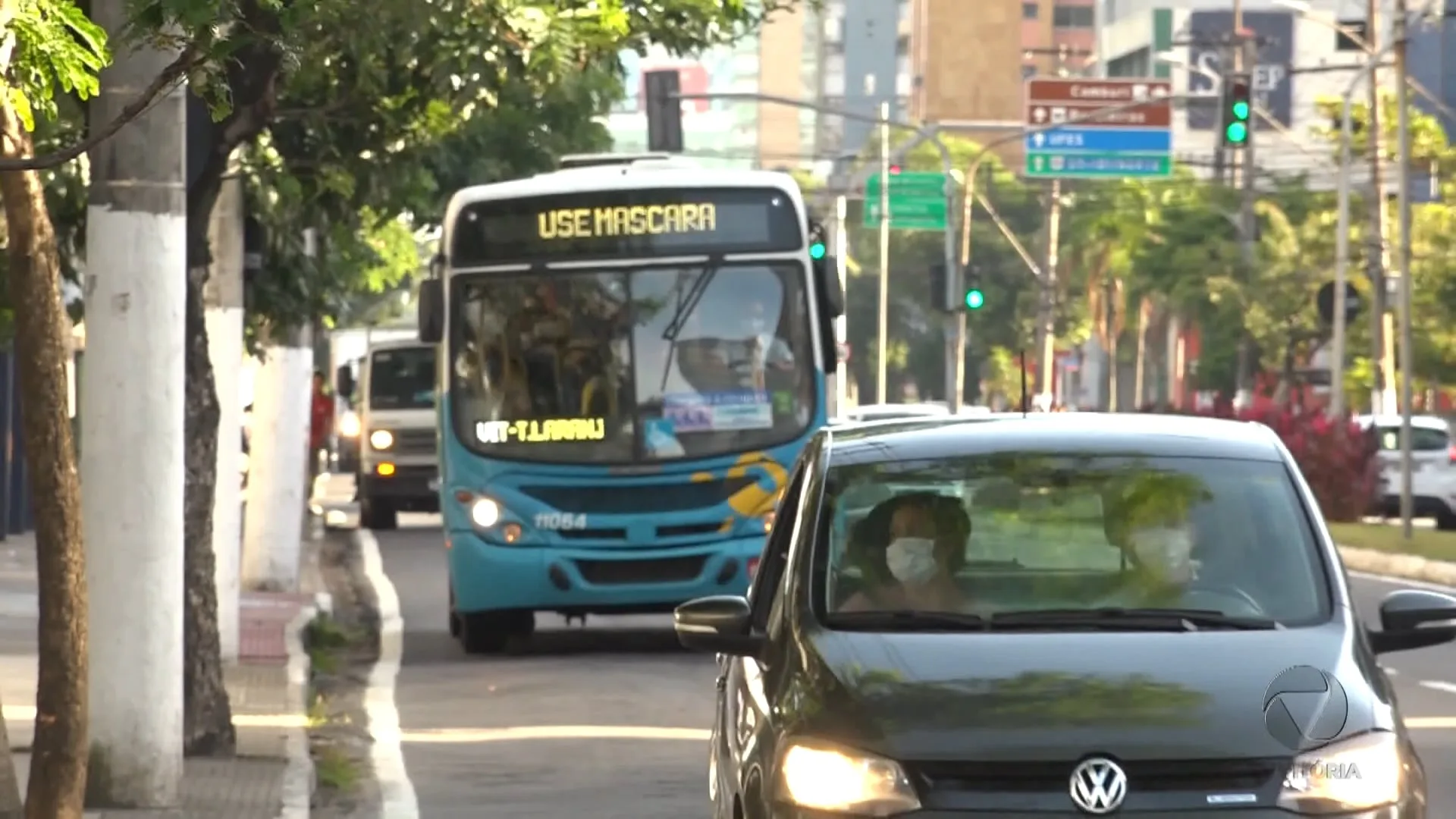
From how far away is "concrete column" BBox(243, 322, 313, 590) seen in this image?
25.3m

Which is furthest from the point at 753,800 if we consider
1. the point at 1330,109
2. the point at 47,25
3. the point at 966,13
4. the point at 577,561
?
the point at 966,13

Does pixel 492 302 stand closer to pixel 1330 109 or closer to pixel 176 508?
pixel 176 508

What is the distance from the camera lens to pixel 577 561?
762 inches

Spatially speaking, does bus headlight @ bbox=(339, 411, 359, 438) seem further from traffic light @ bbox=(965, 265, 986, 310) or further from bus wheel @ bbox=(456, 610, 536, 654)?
bus wheel @ bbox=(456, 610, 536, 654)

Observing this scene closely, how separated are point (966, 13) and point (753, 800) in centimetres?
A: 14108

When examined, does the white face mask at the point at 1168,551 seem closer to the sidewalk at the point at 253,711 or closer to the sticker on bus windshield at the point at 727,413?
the sidewalk at the point at 253,711

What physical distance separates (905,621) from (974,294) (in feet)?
115

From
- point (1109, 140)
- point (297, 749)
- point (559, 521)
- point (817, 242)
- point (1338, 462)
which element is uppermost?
point (1109, 140)

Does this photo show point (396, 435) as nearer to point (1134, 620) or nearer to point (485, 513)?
point (485, 513)

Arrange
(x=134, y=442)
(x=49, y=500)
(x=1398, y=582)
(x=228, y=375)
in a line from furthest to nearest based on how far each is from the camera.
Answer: (x=1398, y=582) < (x=228, y=375) < (x=134, y=442) < (x=49, y=500)

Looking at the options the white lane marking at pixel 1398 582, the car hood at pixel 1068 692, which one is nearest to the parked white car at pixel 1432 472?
the white lane marking at pixel 1398 582

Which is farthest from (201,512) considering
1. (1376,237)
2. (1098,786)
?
(1376,237)

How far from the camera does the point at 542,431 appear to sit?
64.6ft

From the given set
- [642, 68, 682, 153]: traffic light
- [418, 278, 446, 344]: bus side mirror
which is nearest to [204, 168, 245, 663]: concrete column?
[418, 278, 446, 344]: bus side mirror
